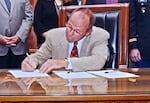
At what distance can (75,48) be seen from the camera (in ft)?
9.59

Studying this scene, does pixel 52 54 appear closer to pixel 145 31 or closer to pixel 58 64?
pixel 58 64

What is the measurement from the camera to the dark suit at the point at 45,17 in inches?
165

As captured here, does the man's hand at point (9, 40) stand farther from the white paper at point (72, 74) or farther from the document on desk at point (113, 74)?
the document on desk at point (113, 74)

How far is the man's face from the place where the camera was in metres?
2.73

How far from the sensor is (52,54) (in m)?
2.99

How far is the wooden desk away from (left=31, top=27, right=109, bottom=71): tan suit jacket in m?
0.42

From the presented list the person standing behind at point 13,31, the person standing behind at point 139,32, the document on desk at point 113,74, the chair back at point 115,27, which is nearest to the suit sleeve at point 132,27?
the person standing behind at point 139,32

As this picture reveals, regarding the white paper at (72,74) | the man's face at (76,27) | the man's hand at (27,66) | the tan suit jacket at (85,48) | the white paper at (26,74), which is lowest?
the white paper at (72,74)

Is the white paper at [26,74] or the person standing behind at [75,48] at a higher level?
the person standing behind at [75,48]

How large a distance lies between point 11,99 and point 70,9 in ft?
4.71

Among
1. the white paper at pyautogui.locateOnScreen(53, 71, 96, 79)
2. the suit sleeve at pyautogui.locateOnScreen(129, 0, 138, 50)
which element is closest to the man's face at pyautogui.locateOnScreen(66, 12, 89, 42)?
the white paper at pyautogui.locateOnScreen(53, 71, 96, 79)

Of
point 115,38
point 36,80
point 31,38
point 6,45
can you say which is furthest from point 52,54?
point 31,38

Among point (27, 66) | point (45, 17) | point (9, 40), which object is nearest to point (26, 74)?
point (27, 66)

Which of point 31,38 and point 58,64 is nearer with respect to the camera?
point 58,64
